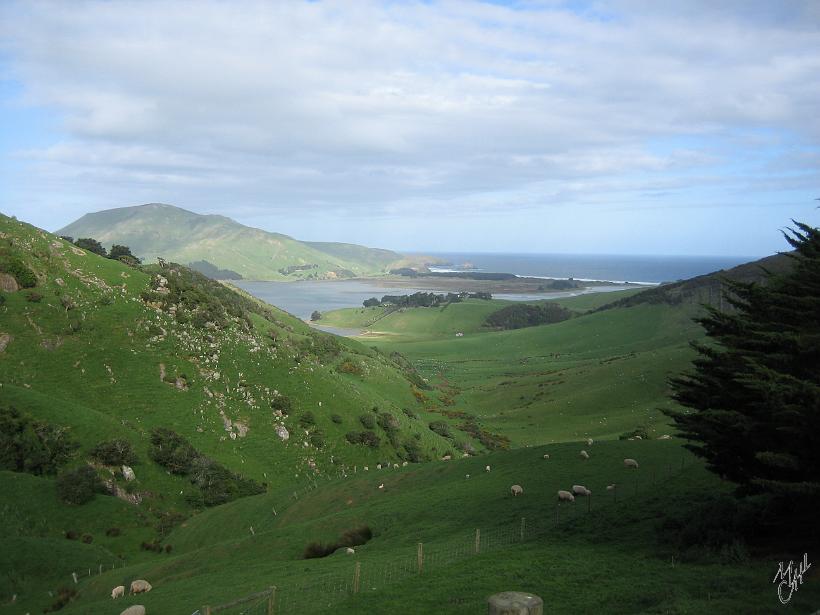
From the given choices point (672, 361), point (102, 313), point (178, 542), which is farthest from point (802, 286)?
point (672, 361)

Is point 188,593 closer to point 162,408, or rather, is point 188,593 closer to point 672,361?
point 162,408

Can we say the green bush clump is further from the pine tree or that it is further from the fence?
the pine tree

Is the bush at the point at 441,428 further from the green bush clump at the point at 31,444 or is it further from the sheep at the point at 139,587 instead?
the sheep at the point at 139,587

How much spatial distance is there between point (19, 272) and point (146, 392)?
2433 centimetres

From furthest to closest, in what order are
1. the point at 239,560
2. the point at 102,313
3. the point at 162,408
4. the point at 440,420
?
the point at 440,420
the point at 102,313
the point at 162,408
the point at 239,560

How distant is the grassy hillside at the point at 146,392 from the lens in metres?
47.2

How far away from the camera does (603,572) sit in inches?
774

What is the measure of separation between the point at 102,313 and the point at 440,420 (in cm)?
5437

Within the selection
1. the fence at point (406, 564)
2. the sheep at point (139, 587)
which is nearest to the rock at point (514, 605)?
the fence at point (406, 564)

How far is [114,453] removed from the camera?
173ft

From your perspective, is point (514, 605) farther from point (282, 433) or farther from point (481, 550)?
point (282, 433)

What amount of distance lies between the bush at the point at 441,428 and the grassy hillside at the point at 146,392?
2777mm

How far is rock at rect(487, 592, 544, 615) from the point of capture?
31.3 feet

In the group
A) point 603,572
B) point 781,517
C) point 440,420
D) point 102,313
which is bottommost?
point 440,420
